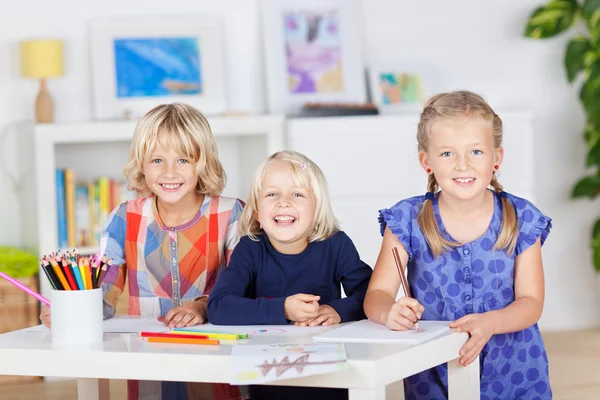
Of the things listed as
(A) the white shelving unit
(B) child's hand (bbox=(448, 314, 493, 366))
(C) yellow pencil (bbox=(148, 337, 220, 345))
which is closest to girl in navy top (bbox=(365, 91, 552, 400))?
(B) child's hand (bbox=(448, 314, 493, 366))

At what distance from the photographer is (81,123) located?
3.85m

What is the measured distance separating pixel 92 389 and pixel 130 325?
0.35 m

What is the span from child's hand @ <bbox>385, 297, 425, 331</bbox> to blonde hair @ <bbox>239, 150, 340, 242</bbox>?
39 centimetres

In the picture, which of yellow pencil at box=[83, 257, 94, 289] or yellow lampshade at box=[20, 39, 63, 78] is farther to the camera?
yellow lampshade at box=[20, 39, 63, 78]

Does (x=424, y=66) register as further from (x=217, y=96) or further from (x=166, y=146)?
(x=166, y=146)

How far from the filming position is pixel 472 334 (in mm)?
1654

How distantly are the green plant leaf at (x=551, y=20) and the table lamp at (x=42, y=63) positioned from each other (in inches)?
80.2

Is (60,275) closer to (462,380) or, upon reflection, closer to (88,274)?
(88,274)

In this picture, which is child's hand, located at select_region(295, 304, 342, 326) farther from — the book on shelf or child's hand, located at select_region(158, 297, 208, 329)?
the book on shelf

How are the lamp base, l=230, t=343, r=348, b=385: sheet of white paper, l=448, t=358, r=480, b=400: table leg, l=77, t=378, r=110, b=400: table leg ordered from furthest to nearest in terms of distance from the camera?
the lamp base
l=77, t=378, r=110, b=400: table leg
l=448, t=358, r=480, b=400: table leg
l=230, t=343, r=348, b=385: sheet of white paper

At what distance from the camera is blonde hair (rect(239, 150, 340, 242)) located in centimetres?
199

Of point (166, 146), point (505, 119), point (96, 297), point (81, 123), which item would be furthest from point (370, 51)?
point (96, 297)

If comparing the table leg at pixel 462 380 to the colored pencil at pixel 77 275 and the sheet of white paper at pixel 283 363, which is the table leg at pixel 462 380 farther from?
the colored pencil at pixel 77 275

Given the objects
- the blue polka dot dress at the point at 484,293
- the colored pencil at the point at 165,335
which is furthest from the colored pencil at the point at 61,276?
the blue polka dot dress at the point at 484,293
